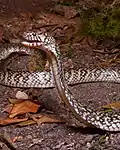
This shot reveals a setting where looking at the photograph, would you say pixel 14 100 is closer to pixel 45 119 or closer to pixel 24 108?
pixel 24 108

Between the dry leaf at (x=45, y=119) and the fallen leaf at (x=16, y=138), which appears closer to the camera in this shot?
the fallen leaf at (x=16, y=138)

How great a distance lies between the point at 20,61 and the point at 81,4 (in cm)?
156

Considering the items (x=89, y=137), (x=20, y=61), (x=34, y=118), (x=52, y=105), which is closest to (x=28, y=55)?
(x=20, y=61)

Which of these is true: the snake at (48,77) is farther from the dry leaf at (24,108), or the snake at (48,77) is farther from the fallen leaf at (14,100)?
the dry leaf at (24,108)

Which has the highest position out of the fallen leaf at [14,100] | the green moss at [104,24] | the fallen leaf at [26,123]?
the green moss at [104,24]

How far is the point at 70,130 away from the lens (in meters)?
4.06

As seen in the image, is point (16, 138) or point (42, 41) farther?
point (16, 138)

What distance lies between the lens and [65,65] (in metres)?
6.19

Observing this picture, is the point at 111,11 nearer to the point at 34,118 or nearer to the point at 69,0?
the point at 69,0

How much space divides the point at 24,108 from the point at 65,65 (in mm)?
1722

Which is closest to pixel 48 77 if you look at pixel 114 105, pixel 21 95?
pixel 21 95

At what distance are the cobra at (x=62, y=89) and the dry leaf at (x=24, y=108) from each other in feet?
2.60

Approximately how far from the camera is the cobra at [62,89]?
370cm

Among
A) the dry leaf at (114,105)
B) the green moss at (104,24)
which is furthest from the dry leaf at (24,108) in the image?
the green moss at (104,24)
